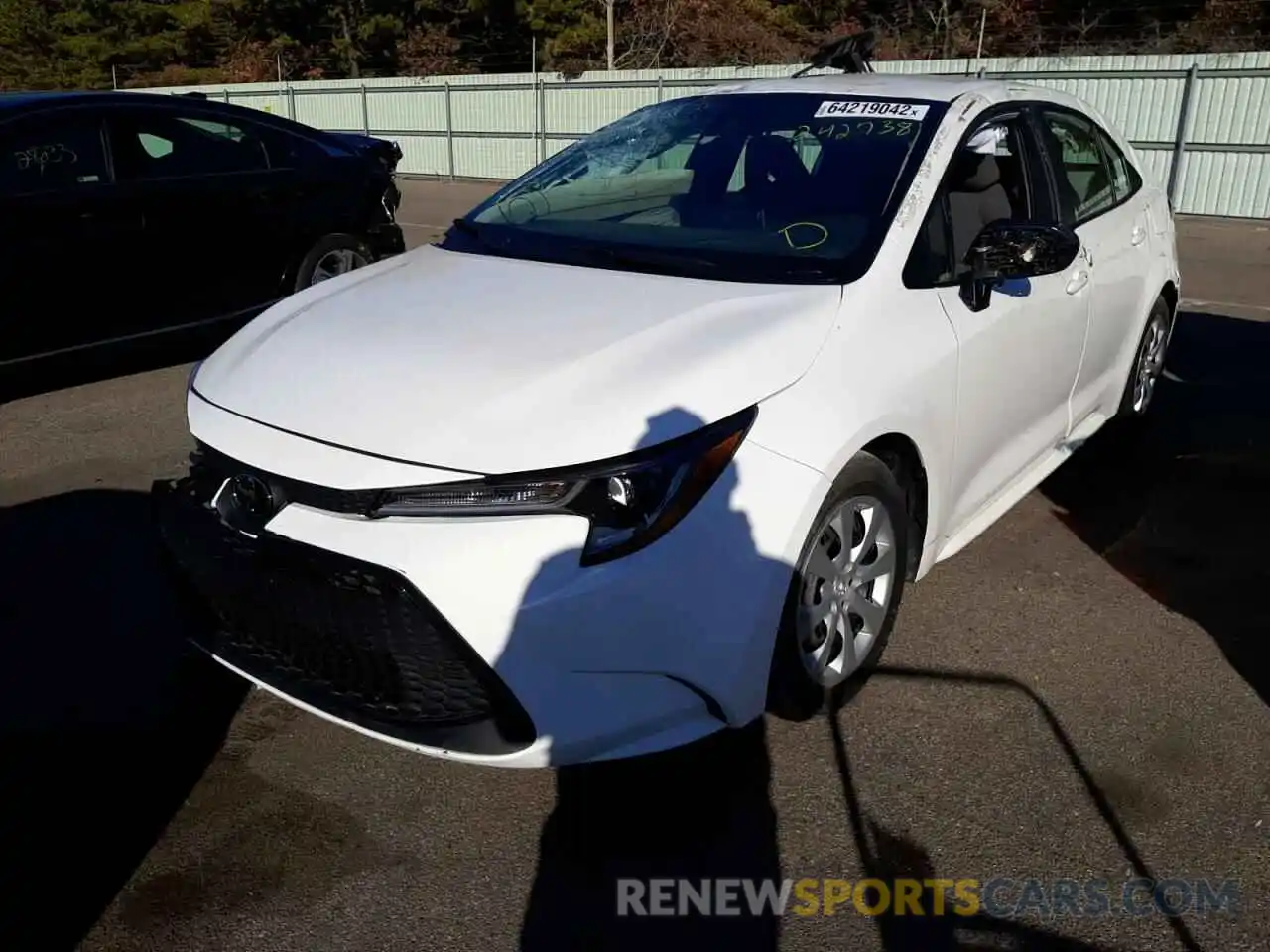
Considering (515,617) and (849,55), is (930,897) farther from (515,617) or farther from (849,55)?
(849,55)

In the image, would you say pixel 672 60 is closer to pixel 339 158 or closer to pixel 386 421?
pixel 339 158

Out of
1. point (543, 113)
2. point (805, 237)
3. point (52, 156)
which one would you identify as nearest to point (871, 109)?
point (805, 237)

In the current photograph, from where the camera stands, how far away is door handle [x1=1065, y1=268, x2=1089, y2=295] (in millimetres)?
3951

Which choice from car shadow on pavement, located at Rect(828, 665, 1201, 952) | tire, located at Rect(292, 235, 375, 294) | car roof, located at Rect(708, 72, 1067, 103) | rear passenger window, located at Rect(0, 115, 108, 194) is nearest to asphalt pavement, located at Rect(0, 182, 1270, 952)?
car shadow on pavement, located at Rect(828, 665, 1201, 952)

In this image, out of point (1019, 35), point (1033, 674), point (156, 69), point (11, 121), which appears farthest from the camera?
point (156, 69)

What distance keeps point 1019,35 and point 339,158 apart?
2271 centimetres

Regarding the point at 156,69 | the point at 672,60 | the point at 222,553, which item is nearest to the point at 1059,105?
the point at 222,553

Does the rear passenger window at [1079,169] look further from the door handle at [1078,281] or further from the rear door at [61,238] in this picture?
the rear door at [61,238]

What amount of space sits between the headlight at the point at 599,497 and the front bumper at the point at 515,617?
27 mm

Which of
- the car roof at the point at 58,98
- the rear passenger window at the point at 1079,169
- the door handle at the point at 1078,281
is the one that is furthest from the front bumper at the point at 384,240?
the door handle at the point at 1078,281

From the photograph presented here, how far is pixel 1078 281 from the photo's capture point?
158 inches

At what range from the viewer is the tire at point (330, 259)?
7.02 metres

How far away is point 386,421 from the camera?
2529mm

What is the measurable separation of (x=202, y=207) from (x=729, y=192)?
13.1 feet
